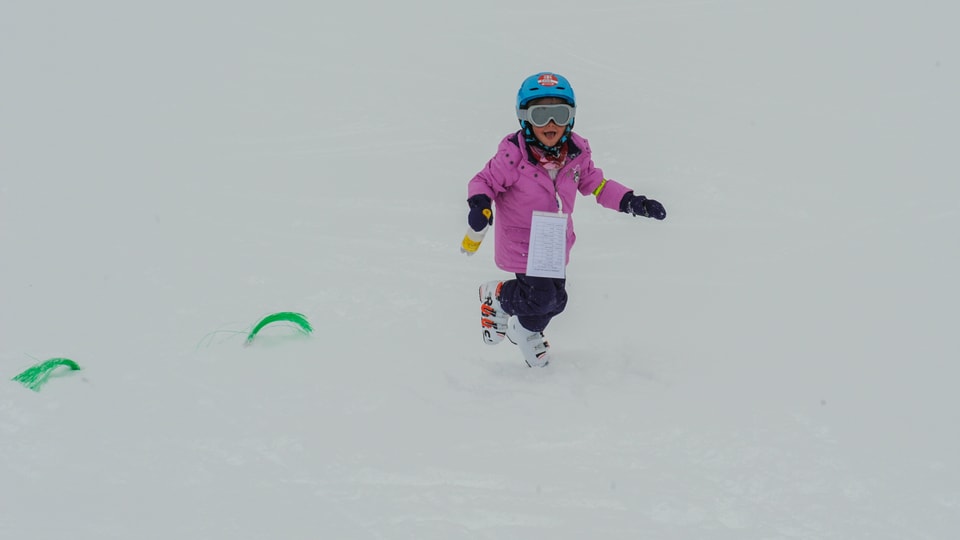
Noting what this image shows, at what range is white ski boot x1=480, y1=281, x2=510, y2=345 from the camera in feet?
15.5

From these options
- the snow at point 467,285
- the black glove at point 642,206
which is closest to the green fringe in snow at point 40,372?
the snow at point 467,285

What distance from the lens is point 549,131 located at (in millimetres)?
4141

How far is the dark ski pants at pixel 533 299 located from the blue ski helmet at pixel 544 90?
887 millimetres

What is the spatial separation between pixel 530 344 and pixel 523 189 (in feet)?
2.75

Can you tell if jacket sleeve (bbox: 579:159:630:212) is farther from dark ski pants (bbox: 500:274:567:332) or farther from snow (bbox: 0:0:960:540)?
snow (bbox: 0:0:960:540)

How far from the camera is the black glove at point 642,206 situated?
14.0 ft

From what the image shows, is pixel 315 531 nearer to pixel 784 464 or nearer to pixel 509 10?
pixel 784 464

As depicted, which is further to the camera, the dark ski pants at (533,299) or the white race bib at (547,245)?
the dark ski pants at (533,299)

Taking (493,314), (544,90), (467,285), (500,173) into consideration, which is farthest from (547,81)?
(467,285)

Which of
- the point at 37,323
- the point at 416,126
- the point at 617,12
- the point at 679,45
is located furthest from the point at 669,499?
the point at 617,12

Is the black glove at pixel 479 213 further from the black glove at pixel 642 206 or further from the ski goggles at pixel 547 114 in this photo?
the black glove at pixel 642 206

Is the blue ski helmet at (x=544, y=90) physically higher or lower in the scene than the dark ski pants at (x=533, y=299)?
higher

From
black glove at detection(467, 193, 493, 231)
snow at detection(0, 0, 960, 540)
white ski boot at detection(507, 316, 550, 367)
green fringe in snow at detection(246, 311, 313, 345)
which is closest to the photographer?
snow at detection(0, 0, 960, 540)

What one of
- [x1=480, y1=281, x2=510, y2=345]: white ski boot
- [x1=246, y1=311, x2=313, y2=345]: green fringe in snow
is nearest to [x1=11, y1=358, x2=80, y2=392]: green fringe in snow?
[x1=246, y1=311, x2=313, y2=345]: green fringe in snow
